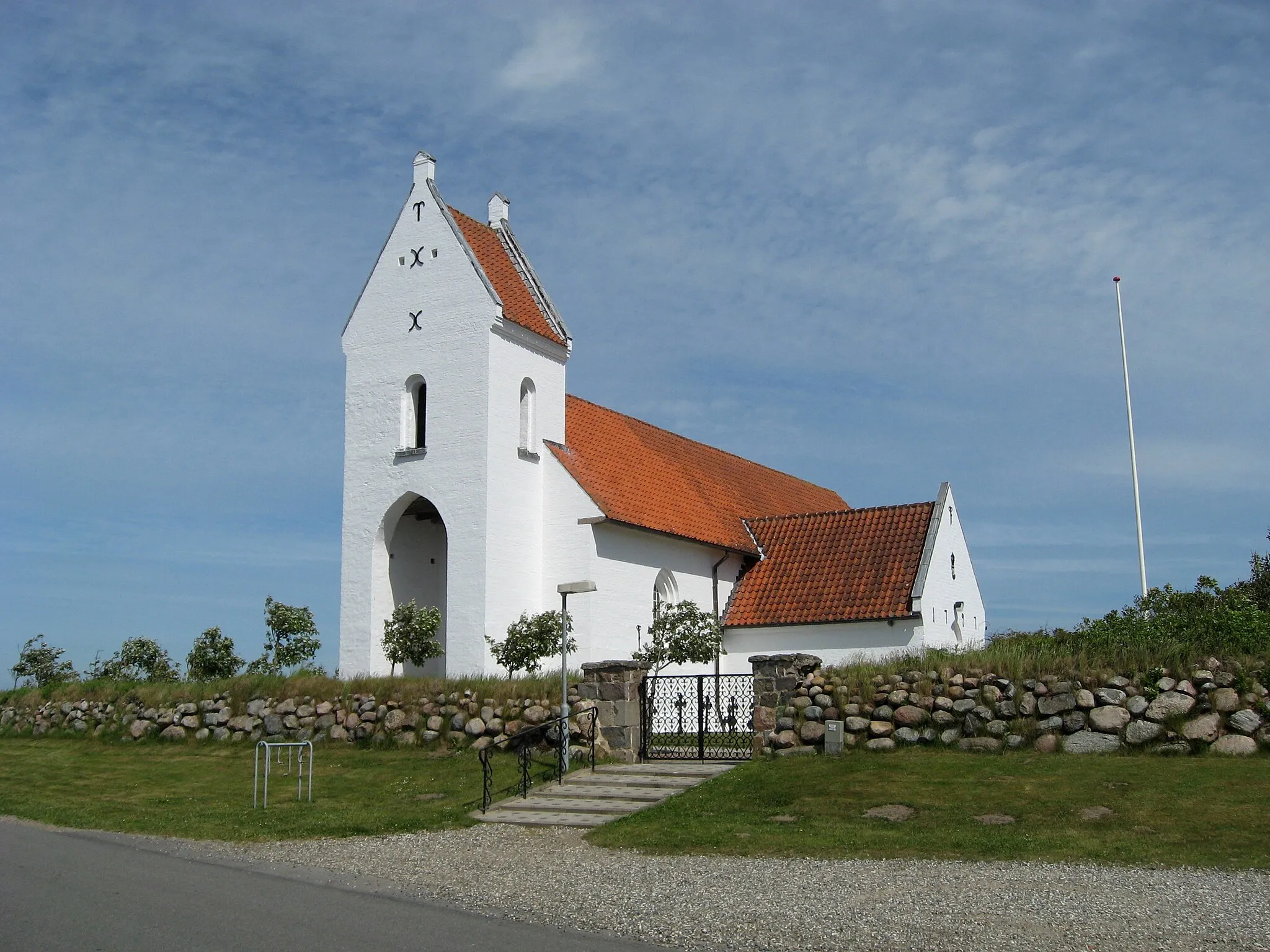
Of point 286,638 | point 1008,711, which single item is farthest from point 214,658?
point 1008,711

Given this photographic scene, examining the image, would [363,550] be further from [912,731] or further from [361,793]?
[912,731]

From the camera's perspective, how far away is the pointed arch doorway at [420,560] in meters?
29.1

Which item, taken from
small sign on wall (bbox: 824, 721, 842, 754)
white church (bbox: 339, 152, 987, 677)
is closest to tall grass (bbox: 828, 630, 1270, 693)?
small sign on wall (bbox: 824, 721, 842, 754)

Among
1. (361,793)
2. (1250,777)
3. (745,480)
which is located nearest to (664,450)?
(745,480)

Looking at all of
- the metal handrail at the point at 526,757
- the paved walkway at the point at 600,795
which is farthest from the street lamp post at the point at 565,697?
the paved walkway at the point at 600,795

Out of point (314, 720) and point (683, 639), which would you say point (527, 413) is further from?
→ point (314, 720)

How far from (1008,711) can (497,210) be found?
2032 cm

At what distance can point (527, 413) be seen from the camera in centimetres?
2959

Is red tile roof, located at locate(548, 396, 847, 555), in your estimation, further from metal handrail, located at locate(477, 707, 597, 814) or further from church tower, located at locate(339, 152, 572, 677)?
metal handrail, located at locate(477, 707, 597, 814)

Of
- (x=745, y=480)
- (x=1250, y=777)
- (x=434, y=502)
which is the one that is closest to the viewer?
(x=1250, y=777)

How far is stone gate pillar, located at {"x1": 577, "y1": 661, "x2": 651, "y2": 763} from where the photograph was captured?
21.0m

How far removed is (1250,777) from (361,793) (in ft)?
44.3

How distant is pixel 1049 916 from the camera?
1030 cm

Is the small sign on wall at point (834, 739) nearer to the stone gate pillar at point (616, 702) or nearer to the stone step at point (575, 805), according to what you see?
the stone gate pillar at point (616, 702)
